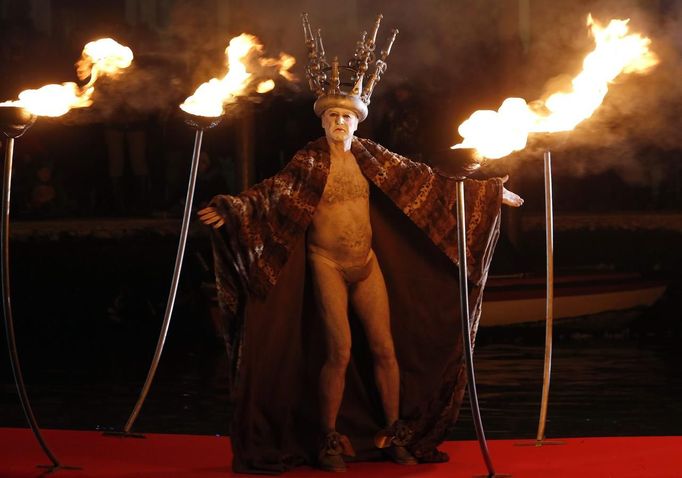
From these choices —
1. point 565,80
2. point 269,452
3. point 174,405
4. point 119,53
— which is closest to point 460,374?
point 269,452

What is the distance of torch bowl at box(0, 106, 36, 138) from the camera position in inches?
171

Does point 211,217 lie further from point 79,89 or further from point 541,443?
point 541,443

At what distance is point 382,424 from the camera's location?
4.81 m

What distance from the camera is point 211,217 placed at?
174 inches

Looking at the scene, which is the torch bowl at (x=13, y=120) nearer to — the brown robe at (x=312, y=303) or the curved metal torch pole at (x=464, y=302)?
the brown robe at (x=312, y=303)

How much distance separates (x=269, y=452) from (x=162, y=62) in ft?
17.7

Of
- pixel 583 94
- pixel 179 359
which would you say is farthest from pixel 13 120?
pixel 179 359

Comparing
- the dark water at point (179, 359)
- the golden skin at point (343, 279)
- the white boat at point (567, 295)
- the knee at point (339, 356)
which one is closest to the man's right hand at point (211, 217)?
the golden skin at point (343, 279)

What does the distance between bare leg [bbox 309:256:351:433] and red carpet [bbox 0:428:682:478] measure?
28cm

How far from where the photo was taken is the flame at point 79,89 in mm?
4578

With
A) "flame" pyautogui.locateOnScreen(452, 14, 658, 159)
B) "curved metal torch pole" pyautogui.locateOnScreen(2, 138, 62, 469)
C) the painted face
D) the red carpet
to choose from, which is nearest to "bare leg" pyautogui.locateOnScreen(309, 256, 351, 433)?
the red carpet

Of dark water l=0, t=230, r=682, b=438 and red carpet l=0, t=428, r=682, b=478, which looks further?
dark water l=0, t=230, r=682, b=438

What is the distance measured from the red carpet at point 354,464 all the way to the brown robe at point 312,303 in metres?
0.21

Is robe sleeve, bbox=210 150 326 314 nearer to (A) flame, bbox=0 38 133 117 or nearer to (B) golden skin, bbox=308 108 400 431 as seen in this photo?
(B) golden skin, bbox=308 108 400 431
